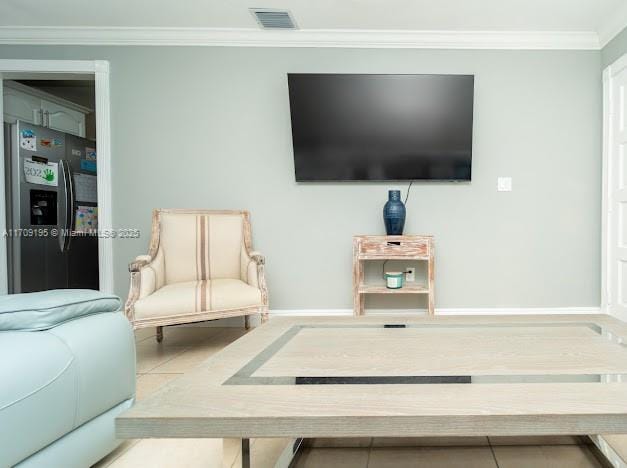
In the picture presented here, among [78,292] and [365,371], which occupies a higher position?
[78,292]

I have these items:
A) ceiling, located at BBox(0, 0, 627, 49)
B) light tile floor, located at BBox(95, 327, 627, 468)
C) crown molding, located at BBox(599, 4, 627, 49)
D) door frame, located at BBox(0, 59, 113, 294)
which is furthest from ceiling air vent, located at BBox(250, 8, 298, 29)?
light tile floor, located at BBox(95, 327, 627, 468)

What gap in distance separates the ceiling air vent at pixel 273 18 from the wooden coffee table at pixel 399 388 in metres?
2.52

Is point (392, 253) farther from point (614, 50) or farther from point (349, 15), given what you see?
point (614, 50)

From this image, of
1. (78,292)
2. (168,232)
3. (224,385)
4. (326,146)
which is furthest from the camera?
(326,146)

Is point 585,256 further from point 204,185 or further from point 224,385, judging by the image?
point 224,385

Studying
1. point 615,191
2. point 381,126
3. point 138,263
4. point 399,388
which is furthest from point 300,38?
point 399,388

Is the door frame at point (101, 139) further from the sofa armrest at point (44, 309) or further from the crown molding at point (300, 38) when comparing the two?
the sofa armrest at point (44, 309)

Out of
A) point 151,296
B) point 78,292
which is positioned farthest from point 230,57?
point 78,292

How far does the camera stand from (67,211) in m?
3.78

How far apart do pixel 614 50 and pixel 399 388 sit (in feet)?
11.5

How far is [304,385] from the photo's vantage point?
82cm

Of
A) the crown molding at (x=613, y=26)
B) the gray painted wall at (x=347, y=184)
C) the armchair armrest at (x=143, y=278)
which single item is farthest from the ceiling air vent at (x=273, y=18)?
the crown molding at (x=613, y=26)

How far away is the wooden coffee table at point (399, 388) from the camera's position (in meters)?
0.66

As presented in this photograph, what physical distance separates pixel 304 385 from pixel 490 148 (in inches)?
118
